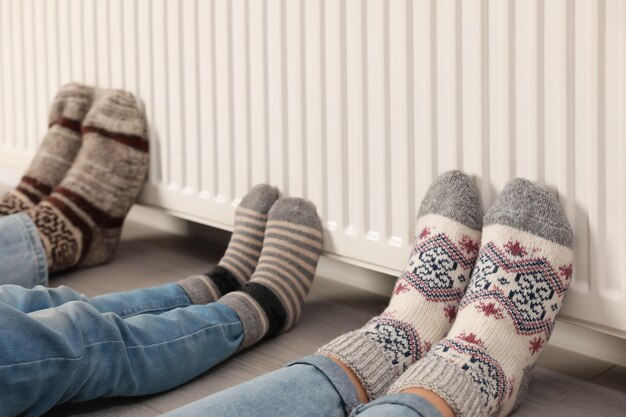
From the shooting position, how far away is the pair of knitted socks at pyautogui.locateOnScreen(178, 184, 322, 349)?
120 centimetres

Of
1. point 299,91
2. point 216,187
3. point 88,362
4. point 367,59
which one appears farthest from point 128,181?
point 88,362

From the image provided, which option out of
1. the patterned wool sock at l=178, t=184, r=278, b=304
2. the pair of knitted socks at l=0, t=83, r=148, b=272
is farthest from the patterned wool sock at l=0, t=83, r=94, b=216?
the patterned wool sock at l=178, t=184, r=278, b=304

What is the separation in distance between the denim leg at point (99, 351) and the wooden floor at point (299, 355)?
0.09 ft

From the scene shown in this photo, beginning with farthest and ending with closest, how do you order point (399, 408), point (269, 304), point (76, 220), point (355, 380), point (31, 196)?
point (31, 196), point (76, 220), point (269, 304), point (355, 380), point (399, 408)

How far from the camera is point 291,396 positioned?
85cm

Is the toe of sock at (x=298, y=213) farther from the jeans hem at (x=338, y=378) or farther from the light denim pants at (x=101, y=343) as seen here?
the jeans hem at (x=338, y=378)

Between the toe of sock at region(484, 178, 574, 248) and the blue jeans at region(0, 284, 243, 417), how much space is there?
0.38 metres

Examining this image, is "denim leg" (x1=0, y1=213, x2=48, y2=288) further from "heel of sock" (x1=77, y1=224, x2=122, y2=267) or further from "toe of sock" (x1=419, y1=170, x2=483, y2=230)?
"toe of sock" (x1=419, y1=170, x2=483, y2=230)

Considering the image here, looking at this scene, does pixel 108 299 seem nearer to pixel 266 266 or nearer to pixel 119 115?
pixel 266 266

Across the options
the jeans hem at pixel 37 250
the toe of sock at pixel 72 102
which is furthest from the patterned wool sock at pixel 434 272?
the toe of sock at pixel 72 102

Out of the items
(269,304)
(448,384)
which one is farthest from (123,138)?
(448,384)

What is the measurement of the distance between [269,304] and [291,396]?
37cm

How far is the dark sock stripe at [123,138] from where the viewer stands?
160 cm

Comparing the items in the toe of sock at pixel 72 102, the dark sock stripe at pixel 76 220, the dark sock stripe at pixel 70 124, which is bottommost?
the dark sock stripe at pixel 76 220
